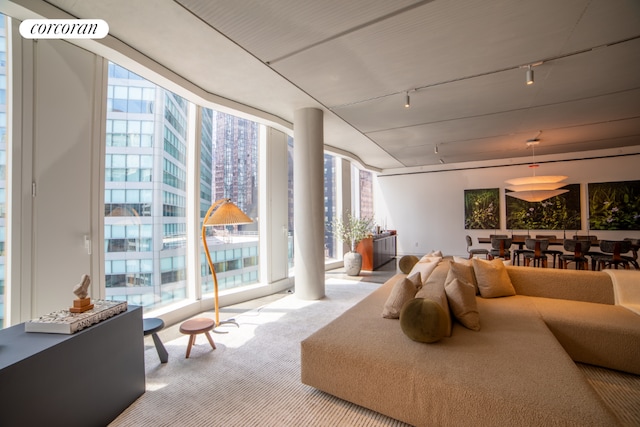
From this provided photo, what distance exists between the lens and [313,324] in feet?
12.0

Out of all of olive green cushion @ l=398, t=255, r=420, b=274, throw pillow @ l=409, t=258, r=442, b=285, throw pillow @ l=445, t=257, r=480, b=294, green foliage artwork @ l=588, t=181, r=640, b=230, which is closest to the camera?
throw pillow @ l=445, t=257, r=480, b=294

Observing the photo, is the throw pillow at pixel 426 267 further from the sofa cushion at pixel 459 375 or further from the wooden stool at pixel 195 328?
the wooden stool at pixel 195 328

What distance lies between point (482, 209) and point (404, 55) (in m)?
7.04

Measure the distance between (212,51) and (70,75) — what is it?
138 cm

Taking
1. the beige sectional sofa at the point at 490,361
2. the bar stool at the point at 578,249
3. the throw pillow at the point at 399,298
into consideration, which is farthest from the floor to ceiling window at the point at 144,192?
the bar stool at the point at 578,249

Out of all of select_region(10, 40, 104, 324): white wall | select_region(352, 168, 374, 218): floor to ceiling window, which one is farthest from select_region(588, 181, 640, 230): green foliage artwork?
select_region(10, 40, 104, 324): white wall

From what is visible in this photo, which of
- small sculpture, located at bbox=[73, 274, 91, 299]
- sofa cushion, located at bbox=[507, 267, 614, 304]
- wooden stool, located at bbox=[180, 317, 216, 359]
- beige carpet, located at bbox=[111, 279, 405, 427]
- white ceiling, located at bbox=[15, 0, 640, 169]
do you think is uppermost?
white ceiling, located at bbox=[15, 0, 640, 169]

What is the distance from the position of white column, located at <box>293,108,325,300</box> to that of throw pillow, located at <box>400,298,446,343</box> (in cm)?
267

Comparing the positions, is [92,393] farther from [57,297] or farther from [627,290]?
[627,290]

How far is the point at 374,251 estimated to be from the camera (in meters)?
7.10

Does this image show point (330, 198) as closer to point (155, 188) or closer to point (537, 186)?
point (537, 186)

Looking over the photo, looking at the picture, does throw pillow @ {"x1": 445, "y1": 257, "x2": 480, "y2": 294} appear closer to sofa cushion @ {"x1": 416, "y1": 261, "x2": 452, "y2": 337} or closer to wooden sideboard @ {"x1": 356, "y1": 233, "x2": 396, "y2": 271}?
sofa cushion @ {"x1": 416, "y1": 261, "x2": 452, "y2": 337}

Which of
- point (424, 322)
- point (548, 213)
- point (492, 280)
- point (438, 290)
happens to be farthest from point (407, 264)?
point (548, 213)

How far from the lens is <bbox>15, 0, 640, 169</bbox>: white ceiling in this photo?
2.42m
